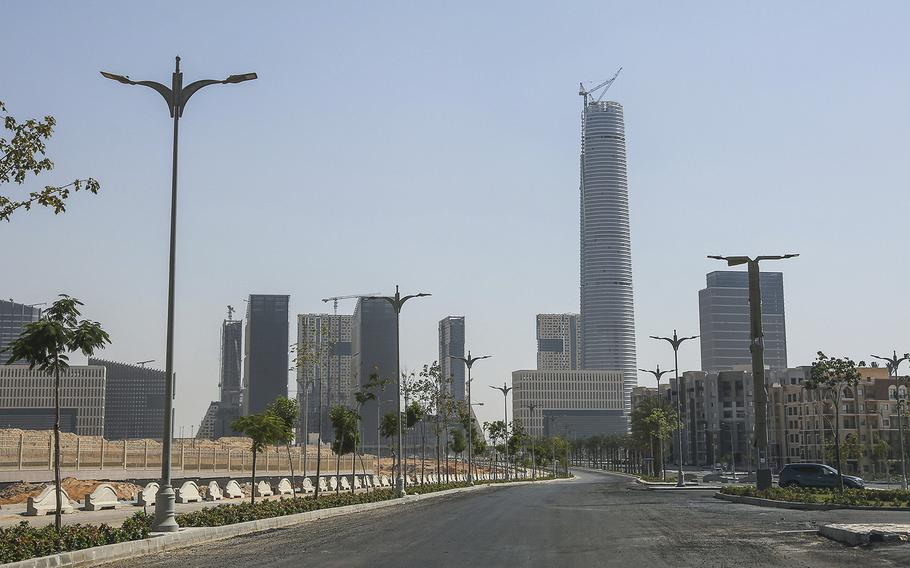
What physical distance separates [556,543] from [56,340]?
41.5 feet

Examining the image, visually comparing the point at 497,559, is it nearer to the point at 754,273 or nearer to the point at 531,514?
the point at 531,514

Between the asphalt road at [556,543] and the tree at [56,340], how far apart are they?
5.14 metres

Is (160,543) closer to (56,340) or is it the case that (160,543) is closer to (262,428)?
(56,340)

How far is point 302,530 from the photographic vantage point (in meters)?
29.6

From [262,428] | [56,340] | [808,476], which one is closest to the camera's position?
[56,340]

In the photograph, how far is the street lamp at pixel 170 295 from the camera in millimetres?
24922

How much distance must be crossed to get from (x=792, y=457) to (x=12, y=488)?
14344 centimetres

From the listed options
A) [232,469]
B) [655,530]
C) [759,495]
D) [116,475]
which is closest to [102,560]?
[655,530]

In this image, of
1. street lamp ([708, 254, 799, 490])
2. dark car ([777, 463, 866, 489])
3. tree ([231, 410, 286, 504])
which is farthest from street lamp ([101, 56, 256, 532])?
dark car ([777, 463, 866, 489])

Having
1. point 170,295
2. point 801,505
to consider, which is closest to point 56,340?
point 170,295

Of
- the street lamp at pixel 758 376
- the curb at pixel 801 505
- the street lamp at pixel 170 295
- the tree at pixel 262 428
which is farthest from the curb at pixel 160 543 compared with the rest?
the street lamp at pixel 758 376

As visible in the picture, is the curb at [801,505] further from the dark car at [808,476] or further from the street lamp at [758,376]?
the dark car at [808,476]

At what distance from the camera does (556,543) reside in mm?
23312

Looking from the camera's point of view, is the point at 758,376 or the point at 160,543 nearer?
the point at 160,543
